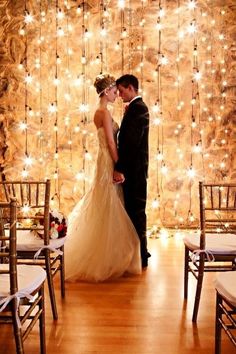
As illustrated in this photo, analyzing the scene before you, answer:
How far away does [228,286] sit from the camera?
89.7 inches

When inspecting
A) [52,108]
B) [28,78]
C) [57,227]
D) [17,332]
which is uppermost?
[28,78]

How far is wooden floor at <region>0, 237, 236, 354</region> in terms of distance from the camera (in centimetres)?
272

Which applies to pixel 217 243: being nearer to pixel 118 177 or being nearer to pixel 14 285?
pixel 118 177

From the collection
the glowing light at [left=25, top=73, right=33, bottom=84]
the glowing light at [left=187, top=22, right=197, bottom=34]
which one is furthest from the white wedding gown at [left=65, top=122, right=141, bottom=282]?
the glowing light at [left=187, top=22, right=197, bottom=34]

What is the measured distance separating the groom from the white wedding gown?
9 centimetres

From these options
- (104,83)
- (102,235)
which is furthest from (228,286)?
(104,83)

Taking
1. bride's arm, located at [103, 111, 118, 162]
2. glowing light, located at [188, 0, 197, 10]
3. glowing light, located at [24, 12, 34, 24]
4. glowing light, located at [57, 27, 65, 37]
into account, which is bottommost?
bride's arm, located at [103, 111, 118, 162]

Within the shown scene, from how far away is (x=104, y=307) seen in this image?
3344 millimetres

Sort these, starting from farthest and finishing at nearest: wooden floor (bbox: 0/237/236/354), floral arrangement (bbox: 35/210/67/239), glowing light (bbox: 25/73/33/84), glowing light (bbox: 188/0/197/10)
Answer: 1. glowing light (bbox: 25/73/33/84)
2. glowing light (bbox: 188/0/197/10)
3. floral arrangement (bbox: 35/210/67/239)
4. wooden floor (bbox: 0/237/236/354)

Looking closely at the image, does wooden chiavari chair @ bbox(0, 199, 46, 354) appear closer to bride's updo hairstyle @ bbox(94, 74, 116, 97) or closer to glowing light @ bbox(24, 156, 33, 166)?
bride's updo hairstyle @ bbox(94, 74, 116, 97)

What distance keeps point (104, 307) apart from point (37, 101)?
3.08 meters

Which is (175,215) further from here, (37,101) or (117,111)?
(37,101)

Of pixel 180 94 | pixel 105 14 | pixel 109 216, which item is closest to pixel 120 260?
pixel 109 216

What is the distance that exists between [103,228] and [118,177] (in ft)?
1.40
